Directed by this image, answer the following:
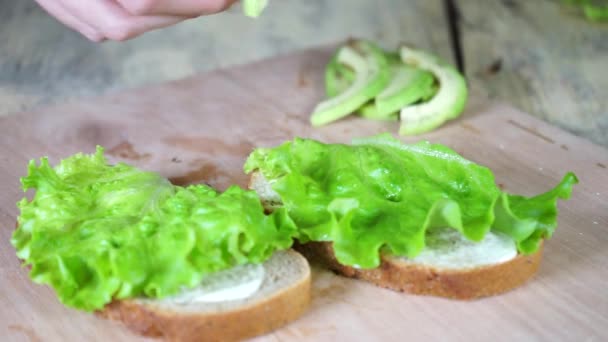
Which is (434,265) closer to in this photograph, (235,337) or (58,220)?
(235,337)

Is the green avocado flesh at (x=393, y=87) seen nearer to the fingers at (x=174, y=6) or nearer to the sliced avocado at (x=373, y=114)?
the sliced avocado at (x=373, y=114)

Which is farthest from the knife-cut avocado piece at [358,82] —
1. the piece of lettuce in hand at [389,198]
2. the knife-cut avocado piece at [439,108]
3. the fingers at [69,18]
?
the fingers at [69,18]

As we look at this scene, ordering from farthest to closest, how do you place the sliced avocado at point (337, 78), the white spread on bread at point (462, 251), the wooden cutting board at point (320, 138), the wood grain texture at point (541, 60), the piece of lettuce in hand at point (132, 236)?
the wood grain texture at point (541, 60) < the sliced avocado at point (337, 78) < the white spread on bread at point (462, 251) < the wooden cutting board at point (320, 138) < the piece of lettuce in hand at point (132, 236)

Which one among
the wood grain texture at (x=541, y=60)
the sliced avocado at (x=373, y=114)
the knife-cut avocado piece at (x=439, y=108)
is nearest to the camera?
the knife-cut avocado piece at (x=439, y=108)

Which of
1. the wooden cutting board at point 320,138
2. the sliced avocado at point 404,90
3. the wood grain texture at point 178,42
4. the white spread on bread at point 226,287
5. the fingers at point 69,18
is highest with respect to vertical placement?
the fingers at point 69,18

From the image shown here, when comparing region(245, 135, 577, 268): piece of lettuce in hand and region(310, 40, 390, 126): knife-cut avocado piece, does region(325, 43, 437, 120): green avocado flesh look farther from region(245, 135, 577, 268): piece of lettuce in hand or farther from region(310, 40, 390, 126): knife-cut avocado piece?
region(245, 135, 577, 268): piece of lettuce in hand

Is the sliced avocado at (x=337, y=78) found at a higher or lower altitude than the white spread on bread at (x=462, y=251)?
lower

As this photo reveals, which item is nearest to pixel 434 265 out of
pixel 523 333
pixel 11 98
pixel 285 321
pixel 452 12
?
pixel 523 333

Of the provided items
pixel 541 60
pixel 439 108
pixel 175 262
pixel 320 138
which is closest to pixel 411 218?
pixel 175 262
